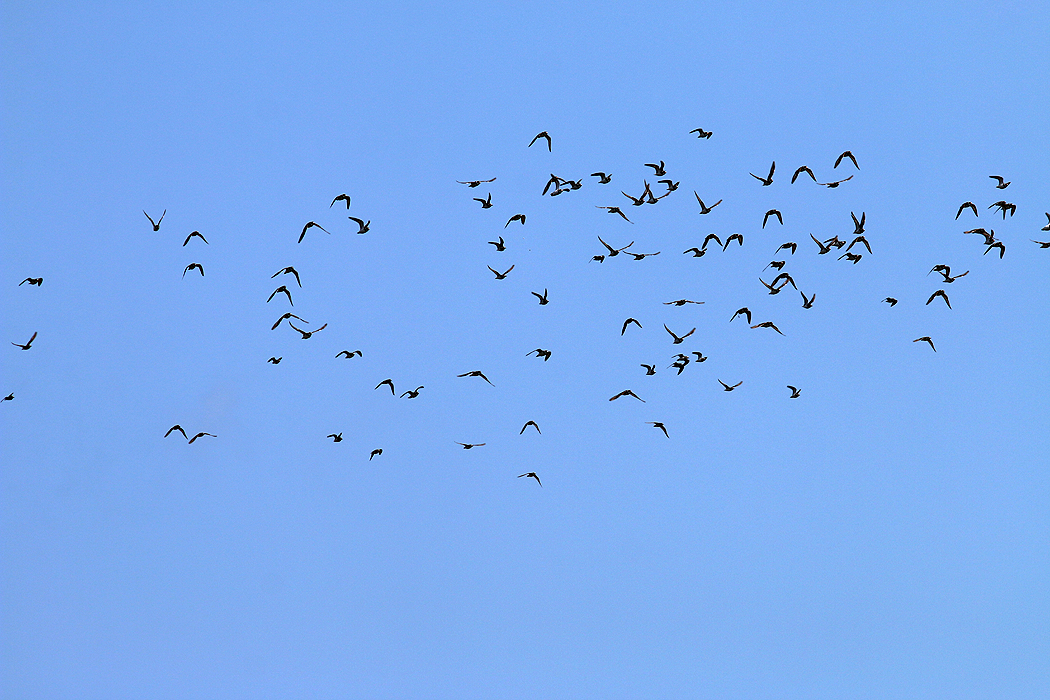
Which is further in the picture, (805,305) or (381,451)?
(381,451)

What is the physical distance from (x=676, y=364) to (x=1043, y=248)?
1673 cm

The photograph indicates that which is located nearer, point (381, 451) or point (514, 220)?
point (514, 220)

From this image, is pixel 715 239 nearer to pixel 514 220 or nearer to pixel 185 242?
pixel 514 220

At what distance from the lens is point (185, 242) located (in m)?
59.8

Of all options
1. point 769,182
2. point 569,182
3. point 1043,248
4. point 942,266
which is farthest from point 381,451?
point 1043,248

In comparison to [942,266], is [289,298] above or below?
below

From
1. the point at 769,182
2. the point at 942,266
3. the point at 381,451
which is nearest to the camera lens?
the point at 769,182

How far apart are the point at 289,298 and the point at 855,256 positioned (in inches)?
1002

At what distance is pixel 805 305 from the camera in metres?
61.4

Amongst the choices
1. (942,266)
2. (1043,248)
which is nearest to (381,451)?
(942,266)

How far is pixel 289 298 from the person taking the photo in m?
62.2

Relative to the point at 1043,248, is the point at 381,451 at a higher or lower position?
lower

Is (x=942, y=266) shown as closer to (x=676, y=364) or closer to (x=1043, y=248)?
(x=1043, y=248)

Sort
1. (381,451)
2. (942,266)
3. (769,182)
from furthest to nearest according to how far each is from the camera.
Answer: (381,451) → (942,266) → (769,182)
